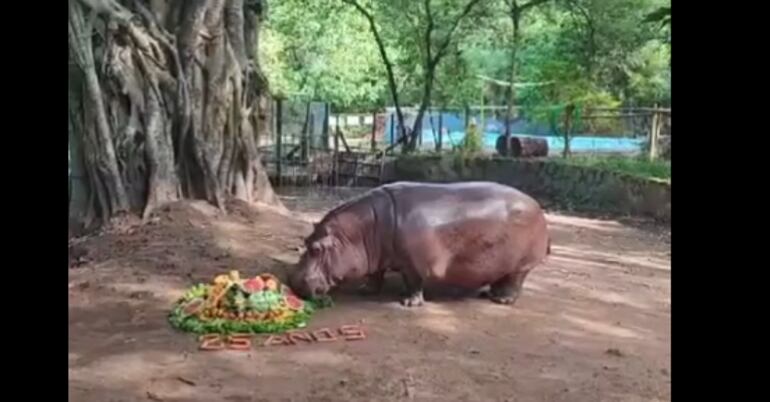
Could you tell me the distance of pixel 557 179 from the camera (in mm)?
16891

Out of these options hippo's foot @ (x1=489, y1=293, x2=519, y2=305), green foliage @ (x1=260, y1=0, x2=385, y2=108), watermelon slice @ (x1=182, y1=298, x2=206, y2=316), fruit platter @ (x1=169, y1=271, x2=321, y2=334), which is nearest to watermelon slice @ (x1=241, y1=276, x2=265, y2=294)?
fruit platter @ (x1=169, y1=271, x2=321, y2=334)

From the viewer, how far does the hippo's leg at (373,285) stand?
22.7ft

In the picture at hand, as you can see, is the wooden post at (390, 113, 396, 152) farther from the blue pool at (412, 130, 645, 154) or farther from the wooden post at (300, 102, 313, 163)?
the wooden post at (300, 102, 313, 163)

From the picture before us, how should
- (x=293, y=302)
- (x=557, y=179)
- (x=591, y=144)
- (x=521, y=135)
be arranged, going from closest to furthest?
(x=293, y=302) < (x=557, y=179) < (x=591, y=144) < (x=521, y=135)

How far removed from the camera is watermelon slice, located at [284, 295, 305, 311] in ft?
20.2

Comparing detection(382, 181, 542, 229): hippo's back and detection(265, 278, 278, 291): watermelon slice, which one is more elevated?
detection(382, 181, 542, 229): hippo's back

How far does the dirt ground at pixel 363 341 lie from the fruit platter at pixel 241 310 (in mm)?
154

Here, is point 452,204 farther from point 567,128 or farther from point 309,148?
point 309,148

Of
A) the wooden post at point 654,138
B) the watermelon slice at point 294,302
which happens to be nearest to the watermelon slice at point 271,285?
the watermelon slice at point 294,302

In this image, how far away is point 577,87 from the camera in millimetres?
20953

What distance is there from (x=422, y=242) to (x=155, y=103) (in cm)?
425

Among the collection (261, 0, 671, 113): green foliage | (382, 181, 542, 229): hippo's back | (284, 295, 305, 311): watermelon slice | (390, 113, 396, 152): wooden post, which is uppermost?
(261, 0, 671, 113): green foliage

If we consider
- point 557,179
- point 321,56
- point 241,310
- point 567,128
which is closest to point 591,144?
point 567,128
